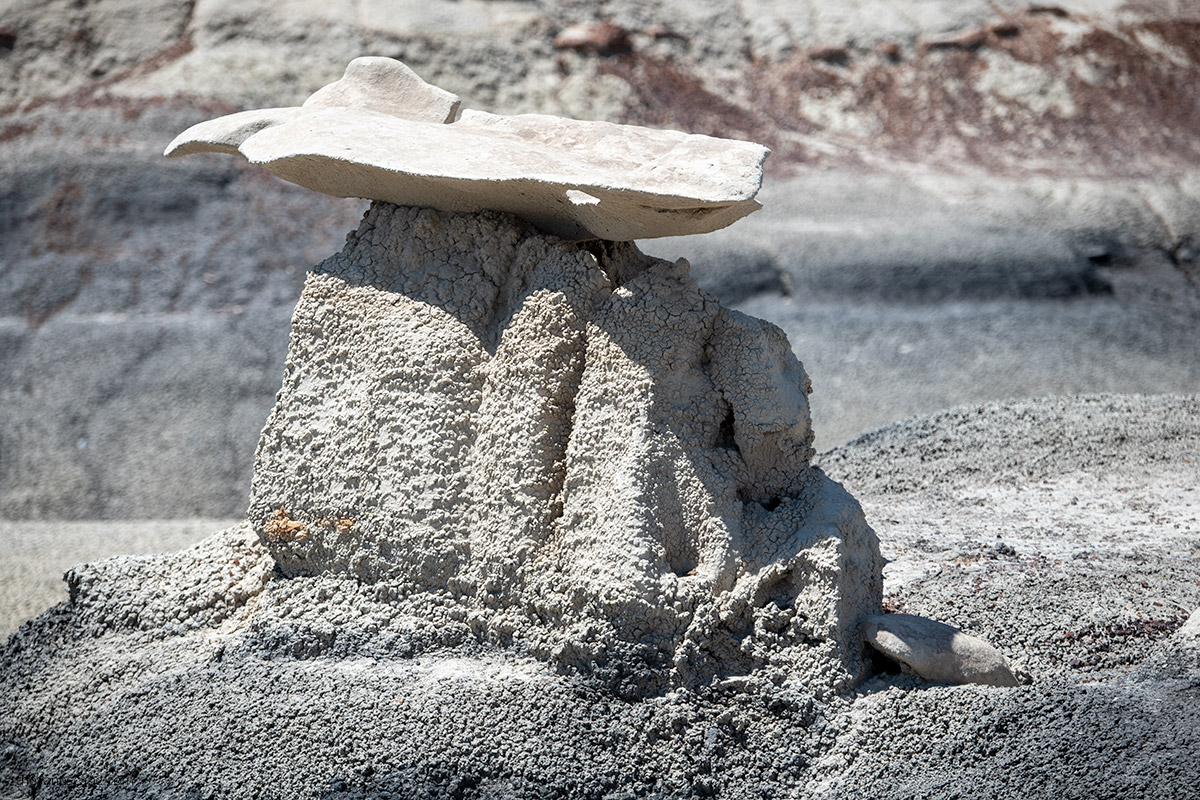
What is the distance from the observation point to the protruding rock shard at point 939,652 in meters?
2.60

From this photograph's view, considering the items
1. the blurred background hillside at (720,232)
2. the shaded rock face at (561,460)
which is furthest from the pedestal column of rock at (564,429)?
the blurred background hillside at (720,232)

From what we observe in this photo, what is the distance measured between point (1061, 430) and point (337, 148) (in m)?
3.25

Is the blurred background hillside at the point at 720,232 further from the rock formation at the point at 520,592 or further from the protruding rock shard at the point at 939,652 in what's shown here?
the protruding rock shard at the point at 939,652

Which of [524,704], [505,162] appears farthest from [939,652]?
[505,162]

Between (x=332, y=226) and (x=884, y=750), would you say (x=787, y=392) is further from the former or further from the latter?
(x=332, y=226)

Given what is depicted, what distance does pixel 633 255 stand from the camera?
3.03m

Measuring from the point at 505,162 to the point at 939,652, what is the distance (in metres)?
1.46

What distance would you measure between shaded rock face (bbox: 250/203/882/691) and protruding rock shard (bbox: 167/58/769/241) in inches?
4.1

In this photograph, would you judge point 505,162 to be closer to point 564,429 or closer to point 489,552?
point 564,429

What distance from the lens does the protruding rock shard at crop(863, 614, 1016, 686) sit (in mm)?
2600

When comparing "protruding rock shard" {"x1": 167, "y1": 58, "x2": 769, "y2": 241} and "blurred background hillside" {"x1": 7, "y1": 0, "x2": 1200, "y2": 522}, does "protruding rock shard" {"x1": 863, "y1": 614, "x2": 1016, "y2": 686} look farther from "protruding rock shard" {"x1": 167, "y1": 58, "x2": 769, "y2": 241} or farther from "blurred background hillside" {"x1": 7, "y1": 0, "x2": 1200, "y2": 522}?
"blurred background hillside" {"x1": 7, "y1": 0, "x2": 1200, "y2": 522}

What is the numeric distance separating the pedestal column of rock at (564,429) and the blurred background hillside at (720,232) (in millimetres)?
3529

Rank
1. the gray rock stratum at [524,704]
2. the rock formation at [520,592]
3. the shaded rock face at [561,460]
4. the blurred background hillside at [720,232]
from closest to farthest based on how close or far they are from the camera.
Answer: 1. the gray rock stratum at [524,704]
2. the rock formation at [520,592]
3. the shaded rock face at [561,460]
4. the blurred background hillside at [720,232]

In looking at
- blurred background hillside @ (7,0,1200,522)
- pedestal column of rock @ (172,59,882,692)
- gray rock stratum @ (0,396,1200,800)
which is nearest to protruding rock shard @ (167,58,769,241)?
pedestal column of rock @ (172,59,882,692)
